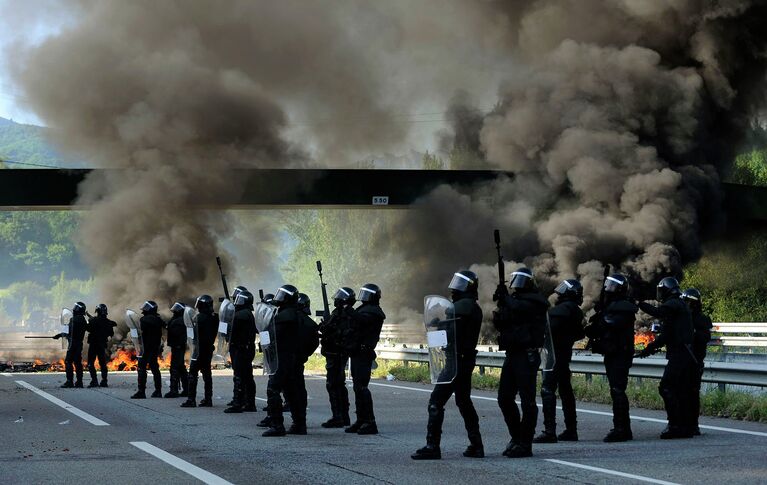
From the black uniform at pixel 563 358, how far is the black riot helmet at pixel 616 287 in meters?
0.36

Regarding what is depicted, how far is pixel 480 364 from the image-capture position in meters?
19.7

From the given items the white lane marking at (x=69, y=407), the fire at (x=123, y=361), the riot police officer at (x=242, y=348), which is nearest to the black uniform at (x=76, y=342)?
the white lane marking at (x=69, y=407)

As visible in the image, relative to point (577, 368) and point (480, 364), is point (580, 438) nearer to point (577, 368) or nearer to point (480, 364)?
point (577, 368)

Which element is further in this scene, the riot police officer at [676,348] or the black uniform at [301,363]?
the black uniform at [301,363]

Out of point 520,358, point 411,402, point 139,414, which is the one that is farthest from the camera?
point 411,402

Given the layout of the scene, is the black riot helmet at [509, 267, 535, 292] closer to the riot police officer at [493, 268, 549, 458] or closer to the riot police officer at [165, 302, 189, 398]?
the riot police officer at [493, 268, 549, 458]

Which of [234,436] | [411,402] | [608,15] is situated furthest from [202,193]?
[234,436]

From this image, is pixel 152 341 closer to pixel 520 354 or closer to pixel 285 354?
pixel 285 354

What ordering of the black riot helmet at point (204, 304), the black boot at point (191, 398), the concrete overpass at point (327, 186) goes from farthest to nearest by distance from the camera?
the concrete overpass at point (327, 186)
the black riot helmet at point (204, 304)
the black boot at point (191, 398)

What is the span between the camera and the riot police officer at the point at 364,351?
12.0 m

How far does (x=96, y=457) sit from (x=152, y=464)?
836 mm

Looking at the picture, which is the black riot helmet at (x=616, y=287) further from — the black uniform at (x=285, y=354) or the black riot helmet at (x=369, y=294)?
the black uniform at (x=285, y=354)

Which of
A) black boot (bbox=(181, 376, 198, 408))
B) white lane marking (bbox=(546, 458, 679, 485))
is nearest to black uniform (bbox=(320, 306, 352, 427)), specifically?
black boot (bbox=(181, 376, 198, 408))

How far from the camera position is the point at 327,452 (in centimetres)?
1020
